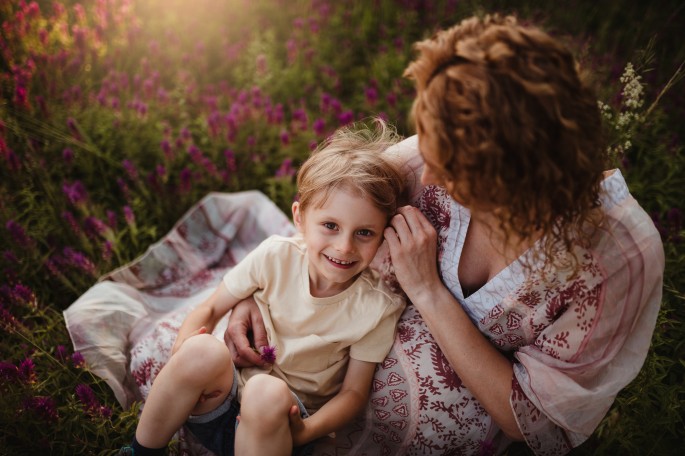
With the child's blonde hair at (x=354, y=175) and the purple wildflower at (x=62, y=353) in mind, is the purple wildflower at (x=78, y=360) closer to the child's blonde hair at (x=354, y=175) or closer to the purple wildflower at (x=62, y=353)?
the purple wildflower at (x=62, y=353)

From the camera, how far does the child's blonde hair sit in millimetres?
1739

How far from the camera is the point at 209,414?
5.67 ft

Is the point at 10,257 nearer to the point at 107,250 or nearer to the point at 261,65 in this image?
the point at 107,250

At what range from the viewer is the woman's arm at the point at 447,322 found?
168 centimetres

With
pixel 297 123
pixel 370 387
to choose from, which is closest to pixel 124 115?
pixel 297 123

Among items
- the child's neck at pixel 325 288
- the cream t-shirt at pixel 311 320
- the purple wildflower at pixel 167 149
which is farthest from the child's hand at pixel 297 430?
the purple wildflower at pixel 167 149

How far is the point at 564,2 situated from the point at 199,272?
3.90 meters

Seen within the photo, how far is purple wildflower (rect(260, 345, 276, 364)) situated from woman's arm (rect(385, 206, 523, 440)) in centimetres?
53

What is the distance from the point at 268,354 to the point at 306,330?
0.17 m

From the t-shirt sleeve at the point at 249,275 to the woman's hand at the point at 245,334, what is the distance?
59 millimetres

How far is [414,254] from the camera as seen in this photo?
1741 millimetres

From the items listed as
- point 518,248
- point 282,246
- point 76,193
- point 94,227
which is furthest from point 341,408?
point 76,193

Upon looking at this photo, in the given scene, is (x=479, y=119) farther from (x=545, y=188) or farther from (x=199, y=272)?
(x=199, y=272)

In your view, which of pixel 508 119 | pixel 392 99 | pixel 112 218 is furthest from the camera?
pixel 392 99
